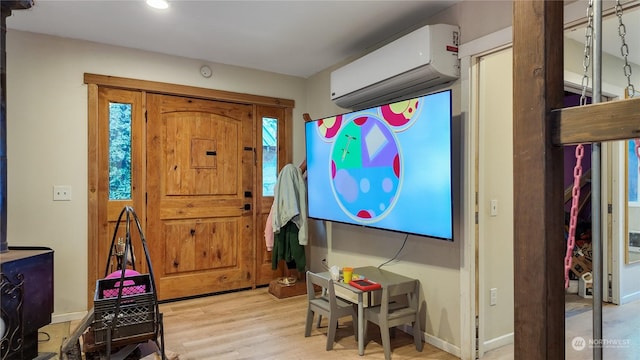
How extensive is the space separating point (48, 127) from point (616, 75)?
5.18 meters

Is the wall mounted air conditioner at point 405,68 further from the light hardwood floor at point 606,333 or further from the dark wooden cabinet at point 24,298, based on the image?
the dark wooden cabinet at point 24,298

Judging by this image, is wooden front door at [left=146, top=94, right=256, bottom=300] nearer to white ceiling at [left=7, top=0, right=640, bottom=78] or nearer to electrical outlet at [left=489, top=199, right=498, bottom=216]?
white ceiling at [left=7, top=0, right=640, bottom=78]

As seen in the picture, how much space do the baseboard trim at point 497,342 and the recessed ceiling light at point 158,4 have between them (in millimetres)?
3165

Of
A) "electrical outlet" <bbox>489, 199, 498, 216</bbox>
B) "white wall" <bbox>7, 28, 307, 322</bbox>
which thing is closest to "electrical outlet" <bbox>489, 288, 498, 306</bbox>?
"electrical outlet" <bbox>489, 199, 498, 216</bbox>

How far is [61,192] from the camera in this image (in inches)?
119

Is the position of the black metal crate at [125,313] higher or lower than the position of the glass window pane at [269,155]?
lower

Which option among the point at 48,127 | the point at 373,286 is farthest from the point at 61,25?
the point at 373,286

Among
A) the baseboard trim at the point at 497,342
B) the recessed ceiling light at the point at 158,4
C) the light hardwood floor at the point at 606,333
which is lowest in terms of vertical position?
the light hardwood floor at the point at 606,333

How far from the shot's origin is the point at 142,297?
1.83 m

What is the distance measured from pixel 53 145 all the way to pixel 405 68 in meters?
2.87

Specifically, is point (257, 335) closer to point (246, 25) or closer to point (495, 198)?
point (495, 198)

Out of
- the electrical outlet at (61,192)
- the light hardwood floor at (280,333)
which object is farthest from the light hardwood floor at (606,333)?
the electrical outlet at (61,192)

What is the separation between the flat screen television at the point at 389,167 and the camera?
232 cm

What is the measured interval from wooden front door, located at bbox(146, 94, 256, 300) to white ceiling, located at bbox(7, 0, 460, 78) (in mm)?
632
